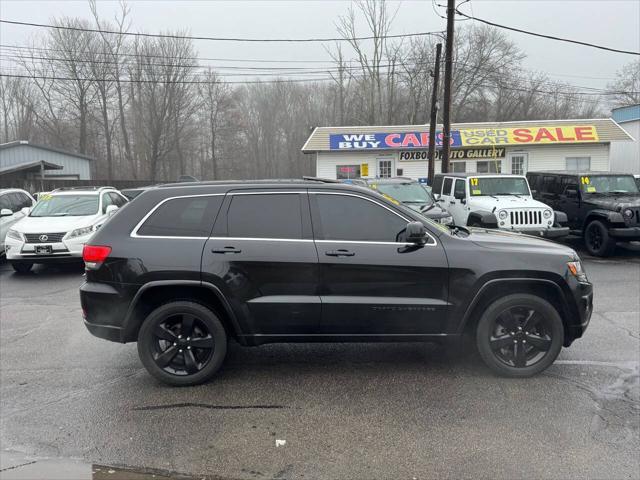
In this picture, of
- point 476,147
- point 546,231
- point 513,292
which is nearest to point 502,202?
point 546,231

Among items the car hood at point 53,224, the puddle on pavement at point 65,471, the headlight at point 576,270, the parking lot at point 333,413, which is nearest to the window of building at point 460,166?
the car hood at point 53,224

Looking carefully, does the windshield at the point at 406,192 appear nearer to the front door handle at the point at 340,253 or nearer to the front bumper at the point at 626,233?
the front bumper at the point at 626,233

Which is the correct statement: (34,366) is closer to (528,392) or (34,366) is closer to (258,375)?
(258,375)

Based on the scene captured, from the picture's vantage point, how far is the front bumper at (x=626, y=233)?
1119cm

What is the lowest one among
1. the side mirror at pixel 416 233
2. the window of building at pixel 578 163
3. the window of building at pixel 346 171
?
the side mirror at pixel 416 233

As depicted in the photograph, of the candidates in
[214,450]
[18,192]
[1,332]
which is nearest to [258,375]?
[214,450]

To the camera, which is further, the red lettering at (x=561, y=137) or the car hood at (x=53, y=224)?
the red lettering at (x=561, y=137)

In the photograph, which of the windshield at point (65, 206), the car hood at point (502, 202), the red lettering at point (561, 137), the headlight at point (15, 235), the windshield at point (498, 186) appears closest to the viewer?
the headlight at point (15, 235)

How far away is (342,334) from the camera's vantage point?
4.51m

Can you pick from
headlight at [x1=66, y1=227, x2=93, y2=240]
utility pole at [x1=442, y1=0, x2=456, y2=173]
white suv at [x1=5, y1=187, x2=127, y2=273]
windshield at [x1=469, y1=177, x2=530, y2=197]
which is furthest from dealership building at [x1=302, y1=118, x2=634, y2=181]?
headlight at [x1=66, y1=227, x2=93, y2=240]

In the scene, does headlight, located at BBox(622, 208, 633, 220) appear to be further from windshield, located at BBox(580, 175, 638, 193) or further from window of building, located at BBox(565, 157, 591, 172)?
window of building, located at BBox(565, 157, 591, 172)

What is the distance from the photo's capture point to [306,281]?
443 centimetres

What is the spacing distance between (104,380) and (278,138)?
177 ft

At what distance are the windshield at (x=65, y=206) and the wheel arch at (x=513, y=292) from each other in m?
9.52
